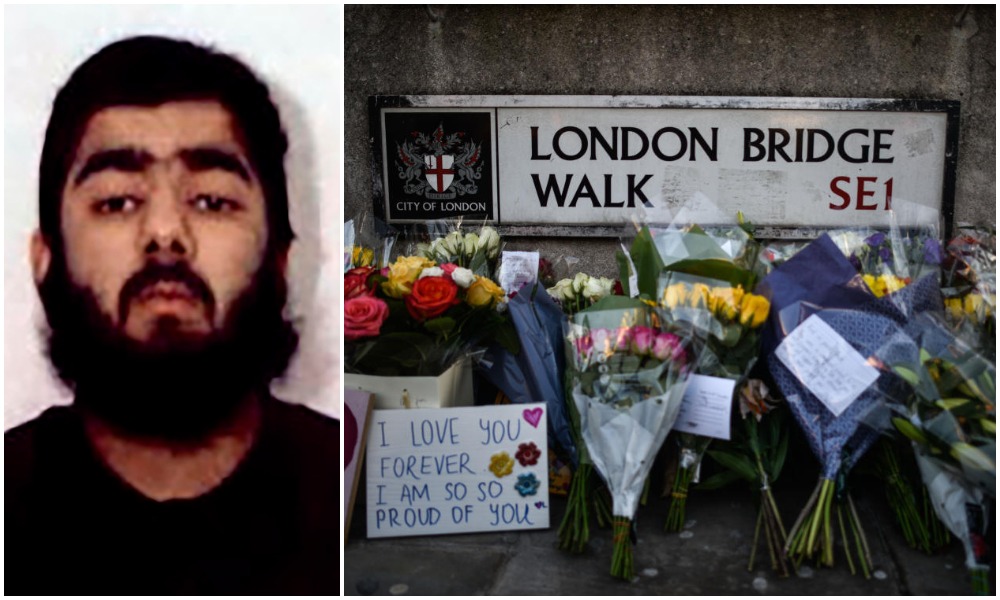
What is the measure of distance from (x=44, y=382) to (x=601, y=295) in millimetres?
1974

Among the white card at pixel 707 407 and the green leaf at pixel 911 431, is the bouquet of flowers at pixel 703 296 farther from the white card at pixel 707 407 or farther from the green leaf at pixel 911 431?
the green leaf at pixel 911 431

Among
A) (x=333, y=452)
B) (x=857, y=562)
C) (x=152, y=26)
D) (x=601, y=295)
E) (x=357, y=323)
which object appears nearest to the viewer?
(x=152, y=26)

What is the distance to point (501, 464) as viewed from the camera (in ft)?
9.45

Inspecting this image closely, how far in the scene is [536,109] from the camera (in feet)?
14.1

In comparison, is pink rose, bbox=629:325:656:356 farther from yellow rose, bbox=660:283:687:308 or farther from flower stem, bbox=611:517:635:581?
flower stem, bbox=611:517:635:581

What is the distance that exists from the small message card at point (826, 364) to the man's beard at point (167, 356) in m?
1.52

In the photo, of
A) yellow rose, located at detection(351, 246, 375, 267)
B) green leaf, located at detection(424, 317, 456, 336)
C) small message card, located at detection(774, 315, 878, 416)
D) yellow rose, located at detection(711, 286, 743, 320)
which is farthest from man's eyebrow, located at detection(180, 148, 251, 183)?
yellow rose, located at detection(351, 246, 375, 267)

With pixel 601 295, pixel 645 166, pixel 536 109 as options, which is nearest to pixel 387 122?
pixel 536 109

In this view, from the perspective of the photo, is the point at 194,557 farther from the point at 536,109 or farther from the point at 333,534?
the point at 536,109

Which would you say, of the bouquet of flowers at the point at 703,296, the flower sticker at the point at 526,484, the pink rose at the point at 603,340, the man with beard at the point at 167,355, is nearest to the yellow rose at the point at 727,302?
the bouquet of flowers at the point at 703,296

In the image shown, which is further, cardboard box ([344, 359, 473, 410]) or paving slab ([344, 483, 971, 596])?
cardboard box ([344, 359, 473, 410])

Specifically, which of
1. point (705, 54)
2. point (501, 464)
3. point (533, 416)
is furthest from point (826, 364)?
point (705, 54)

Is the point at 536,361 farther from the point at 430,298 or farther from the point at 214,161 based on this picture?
the point at 214,161

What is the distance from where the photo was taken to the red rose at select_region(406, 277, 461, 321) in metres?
2.88
